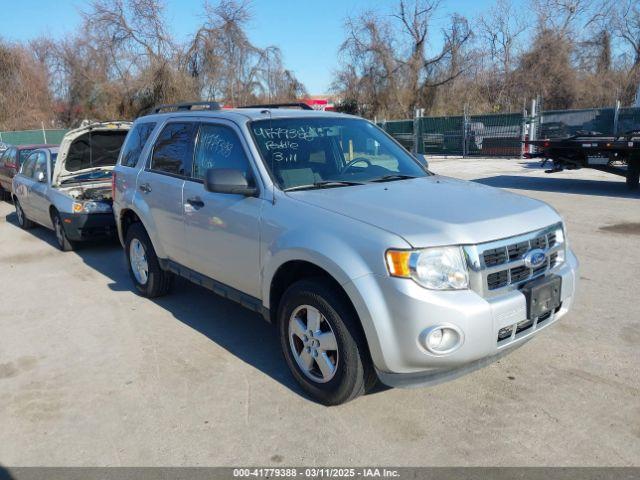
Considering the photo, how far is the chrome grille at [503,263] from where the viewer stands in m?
3.04

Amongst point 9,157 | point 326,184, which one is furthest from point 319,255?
point 9,157

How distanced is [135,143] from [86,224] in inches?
97.0

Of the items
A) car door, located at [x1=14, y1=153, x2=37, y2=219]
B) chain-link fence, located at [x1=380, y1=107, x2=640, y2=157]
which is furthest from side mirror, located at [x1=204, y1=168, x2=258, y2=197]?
chain-link fence, located at [x1=380, y1=107, x2=640, y2=157]

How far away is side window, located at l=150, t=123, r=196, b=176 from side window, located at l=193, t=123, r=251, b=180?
0.47 ft

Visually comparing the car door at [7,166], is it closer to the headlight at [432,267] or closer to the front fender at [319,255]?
the front fender at [319,255]

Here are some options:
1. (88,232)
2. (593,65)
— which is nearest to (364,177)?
(88,232)

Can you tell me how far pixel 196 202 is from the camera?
4520mm

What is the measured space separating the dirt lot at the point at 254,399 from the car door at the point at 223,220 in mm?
667

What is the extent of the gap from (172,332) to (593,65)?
38.4 m

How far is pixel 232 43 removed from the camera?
31375 millimetres

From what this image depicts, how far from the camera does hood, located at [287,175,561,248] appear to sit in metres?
3.06

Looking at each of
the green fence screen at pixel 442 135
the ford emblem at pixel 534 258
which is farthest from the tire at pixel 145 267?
the green fence screen at pixel 442 135

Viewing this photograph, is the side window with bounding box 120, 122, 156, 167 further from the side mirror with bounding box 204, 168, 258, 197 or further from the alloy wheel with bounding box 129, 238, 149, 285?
the side mirror with bounding box 204, 168, 258, 197

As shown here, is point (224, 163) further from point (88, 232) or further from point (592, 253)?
point (592, 253)
